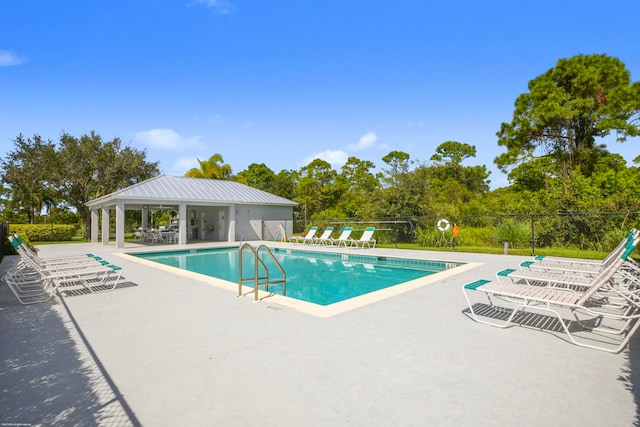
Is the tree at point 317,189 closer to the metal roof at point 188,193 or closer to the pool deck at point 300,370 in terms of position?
the metal roof at point 188,193

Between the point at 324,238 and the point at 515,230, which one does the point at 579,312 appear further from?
the point at 324,238

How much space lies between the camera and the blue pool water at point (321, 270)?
8.63 m

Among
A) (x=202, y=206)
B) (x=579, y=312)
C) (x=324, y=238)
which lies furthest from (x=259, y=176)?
(x=579, y=312)

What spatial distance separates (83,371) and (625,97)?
2661cm

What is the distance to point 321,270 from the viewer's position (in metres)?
11.5

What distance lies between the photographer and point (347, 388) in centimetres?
284

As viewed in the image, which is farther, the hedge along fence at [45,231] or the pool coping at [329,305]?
the hedge along fence at [45,231]

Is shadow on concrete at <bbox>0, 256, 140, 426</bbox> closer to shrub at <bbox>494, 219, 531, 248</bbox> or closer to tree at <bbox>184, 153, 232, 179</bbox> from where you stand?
shrub at <bbox>494, 219, 531, 248</bbox>

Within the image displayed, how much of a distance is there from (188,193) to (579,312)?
62.2 ft

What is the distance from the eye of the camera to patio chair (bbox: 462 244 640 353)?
3898 mm

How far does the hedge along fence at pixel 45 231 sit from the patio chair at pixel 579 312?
25865mm

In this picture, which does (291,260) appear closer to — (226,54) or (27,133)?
(226,54)

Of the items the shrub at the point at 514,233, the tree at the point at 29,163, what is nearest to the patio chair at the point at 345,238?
the shrub at the point at 514,233

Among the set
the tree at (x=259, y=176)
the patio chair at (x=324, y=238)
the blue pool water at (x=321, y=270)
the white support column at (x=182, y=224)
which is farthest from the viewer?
the tree at (x=259, y=176)
